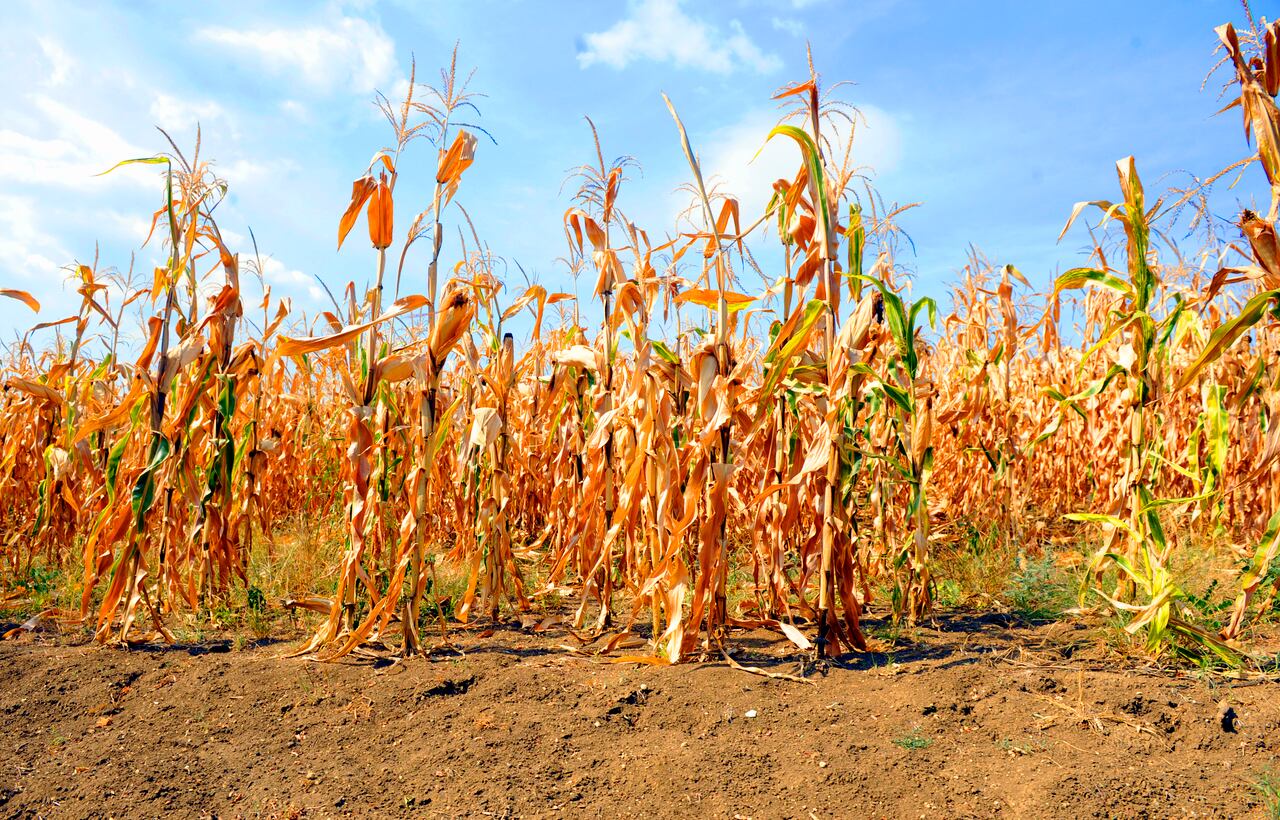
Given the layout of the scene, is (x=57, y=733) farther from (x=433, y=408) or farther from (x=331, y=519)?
(x=331, y=519)

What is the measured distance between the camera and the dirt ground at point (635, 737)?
213cm

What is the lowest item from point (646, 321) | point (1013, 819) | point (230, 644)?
point (1013, 819)

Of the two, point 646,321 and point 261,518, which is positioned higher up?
point 646,321

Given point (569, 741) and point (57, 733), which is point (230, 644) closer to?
Answer: point (57, 733)

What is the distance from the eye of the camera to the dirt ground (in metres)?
2.13

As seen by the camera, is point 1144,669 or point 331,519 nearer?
point 1144,669

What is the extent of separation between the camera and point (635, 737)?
8.00 feet

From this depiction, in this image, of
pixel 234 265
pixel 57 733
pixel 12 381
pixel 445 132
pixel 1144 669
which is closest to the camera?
pixel 57 733

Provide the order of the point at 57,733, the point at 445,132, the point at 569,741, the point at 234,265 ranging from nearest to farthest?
the point at 569,741, the point at 57,733, the point at 445,132, the point at 234,265

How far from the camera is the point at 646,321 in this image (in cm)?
315

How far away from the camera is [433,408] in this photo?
10.0 ft

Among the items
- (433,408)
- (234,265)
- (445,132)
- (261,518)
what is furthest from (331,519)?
(445,132)

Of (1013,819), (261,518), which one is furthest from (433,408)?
(1013,819)

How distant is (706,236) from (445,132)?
1.08 m
